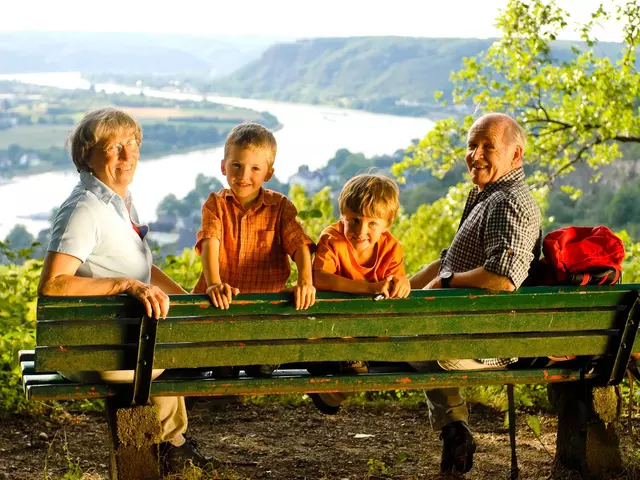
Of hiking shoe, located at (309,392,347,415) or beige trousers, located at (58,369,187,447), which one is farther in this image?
hiking shoe, located at (309,392,347,415)

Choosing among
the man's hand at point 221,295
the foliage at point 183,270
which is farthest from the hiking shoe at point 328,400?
the foliage at point 183,270

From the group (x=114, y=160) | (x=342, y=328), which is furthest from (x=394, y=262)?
(x=114, y=160)

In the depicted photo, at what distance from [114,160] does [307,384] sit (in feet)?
3.66

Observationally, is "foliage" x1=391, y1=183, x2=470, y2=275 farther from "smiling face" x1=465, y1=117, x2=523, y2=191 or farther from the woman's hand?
the woman's hand

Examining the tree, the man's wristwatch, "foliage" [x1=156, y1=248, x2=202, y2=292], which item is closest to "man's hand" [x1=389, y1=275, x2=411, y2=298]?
the man's wristwatch

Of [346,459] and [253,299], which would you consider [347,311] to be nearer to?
[253,299]

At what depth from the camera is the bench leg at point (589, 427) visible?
12.2 feet

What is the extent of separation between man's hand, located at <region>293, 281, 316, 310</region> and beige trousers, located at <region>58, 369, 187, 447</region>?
2.02 ft

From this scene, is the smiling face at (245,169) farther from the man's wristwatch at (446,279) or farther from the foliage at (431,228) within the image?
the foliage at (431,228)

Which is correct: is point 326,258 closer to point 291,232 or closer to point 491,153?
point 291,232

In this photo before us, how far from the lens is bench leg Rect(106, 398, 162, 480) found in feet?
10.9

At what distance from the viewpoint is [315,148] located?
54.2 ft

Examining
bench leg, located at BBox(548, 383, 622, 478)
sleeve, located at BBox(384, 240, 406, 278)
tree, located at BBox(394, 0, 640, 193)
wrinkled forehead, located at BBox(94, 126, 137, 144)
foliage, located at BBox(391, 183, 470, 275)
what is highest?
tree, located at BBox(394, 0, 640, 193)

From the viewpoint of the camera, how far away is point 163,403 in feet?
12.0
